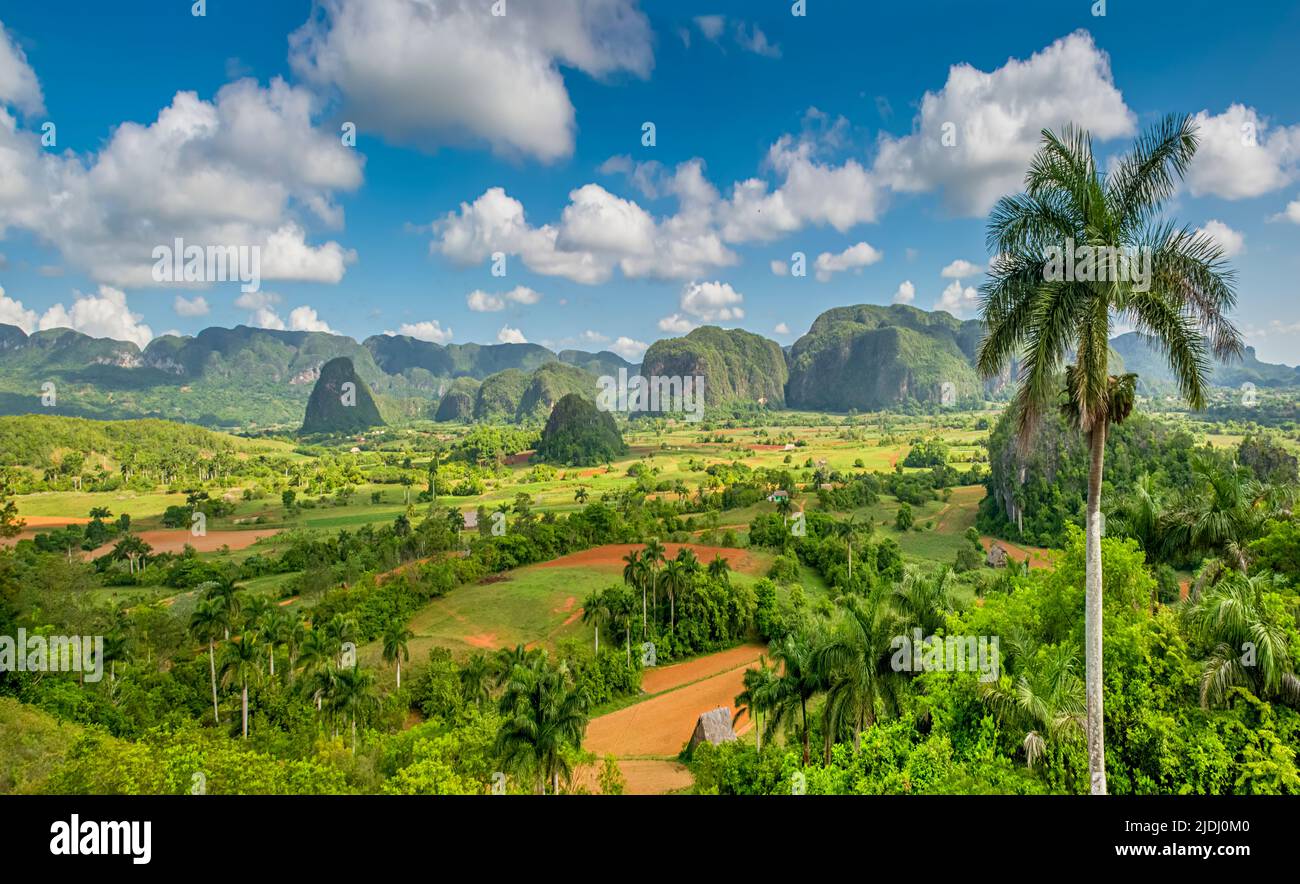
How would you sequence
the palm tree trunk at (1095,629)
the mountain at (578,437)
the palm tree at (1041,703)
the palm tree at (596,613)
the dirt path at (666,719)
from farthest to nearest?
the mountain at (578,437) → the palm tree at (596,613) → the dirt path at (666,719) → the palm tree at (1041,703) → the palm tree trunk at (1095,629)

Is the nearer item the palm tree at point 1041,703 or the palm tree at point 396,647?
the palm tree at point 1041,703

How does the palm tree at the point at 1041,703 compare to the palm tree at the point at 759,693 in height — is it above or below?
above

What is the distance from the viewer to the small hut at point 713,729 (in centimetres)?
2375

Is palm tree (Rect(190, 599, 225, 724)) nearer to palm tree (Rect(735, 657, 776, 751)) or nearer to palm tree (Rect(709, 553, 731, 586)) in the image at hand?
palm tree (Rect(735, 657, 776, 751))

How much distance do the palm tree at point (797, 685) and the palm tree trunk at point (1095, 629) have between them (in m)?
7.86

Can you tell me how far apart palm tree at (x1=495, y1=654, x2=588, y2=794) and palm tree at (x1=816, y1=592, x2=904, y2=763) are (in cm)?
658

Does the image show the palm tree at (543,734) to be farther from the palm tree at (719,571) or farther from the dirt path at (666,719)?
the palm tree at (719,571)

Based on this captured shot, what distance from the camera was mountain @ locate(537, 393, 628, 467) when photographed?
132 meters

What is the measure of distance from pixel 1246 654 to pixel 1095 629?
2.62 meters

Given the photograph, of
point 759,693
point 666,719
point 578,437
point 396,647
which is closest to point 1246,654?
point 759,693

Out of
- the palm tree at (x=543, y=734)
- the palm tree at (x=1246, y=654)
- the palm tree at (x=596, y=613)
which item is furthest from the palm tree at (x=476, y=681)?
the palm tree at (x=1246, y=654)

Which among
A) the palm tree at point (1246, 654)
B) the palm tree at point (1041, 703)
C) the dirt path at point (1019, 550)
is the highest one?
the palm tree at point (1246, 654)

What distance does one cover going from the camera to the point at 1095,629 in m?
8.26
